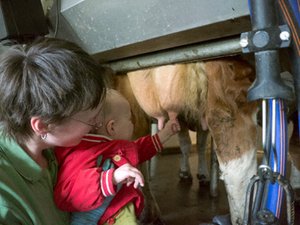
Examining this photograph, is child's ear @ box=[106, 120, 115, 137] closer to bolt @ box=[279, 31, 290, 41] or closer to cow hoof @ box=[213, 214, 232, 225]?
cow hoof @ box=[213, 214, 232, 225]

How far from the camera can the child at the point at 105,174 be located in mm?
735

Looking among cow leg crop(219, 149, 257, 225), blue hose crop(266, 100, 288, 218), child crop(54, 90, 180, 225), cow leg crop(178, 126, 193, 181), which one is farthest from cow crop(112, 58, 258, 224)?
cow leg crop(178, 126, 193, 181)

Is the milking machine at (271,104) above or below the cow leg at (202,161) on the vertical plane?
above

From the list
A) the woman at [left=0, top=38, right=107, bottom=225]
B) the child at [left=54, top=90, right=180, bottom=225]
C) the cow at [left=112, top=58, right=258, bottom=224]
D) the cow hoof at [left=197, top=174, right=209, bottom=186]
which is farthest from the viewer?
the cow hoof at [left=197, top=174, right=209, bottom=186]

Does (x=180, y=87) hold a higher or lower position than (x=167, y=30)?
lower

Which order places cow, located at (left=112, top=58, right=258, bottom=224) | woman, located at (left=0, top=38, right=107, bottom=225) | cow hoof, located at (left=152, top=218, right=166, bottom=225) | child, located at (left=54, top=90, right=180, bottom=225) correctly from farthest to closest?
cow hoof, located at (left=152, top=218, right=166, bottom=225), cow, located at (left=112, top=58, right=258, bottom=224), child, located at (left=54, top=90, right=180, bottom=225), woman, located at (left=0, top=38, right=107, bottom=225)

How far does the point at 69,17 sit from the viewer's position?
1.22 metres

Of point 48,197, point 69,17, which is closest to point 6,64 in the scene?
point 48,197

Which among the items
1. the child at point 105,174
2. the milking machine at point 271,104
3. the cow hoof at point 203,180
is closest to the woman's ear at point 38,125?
the child at point 105,174

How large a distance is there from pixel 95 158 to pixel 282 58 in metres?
0.44

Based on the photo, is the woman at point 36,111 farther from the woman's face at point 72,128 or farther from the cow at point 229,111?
the cow at point 229,111

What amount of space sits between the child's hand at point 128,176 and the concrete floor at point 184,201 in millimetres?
658

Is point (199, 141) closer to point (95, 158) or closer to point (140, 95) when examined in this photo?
point (140, 95)

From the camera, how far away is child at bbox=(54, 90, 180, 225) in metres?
0.73
